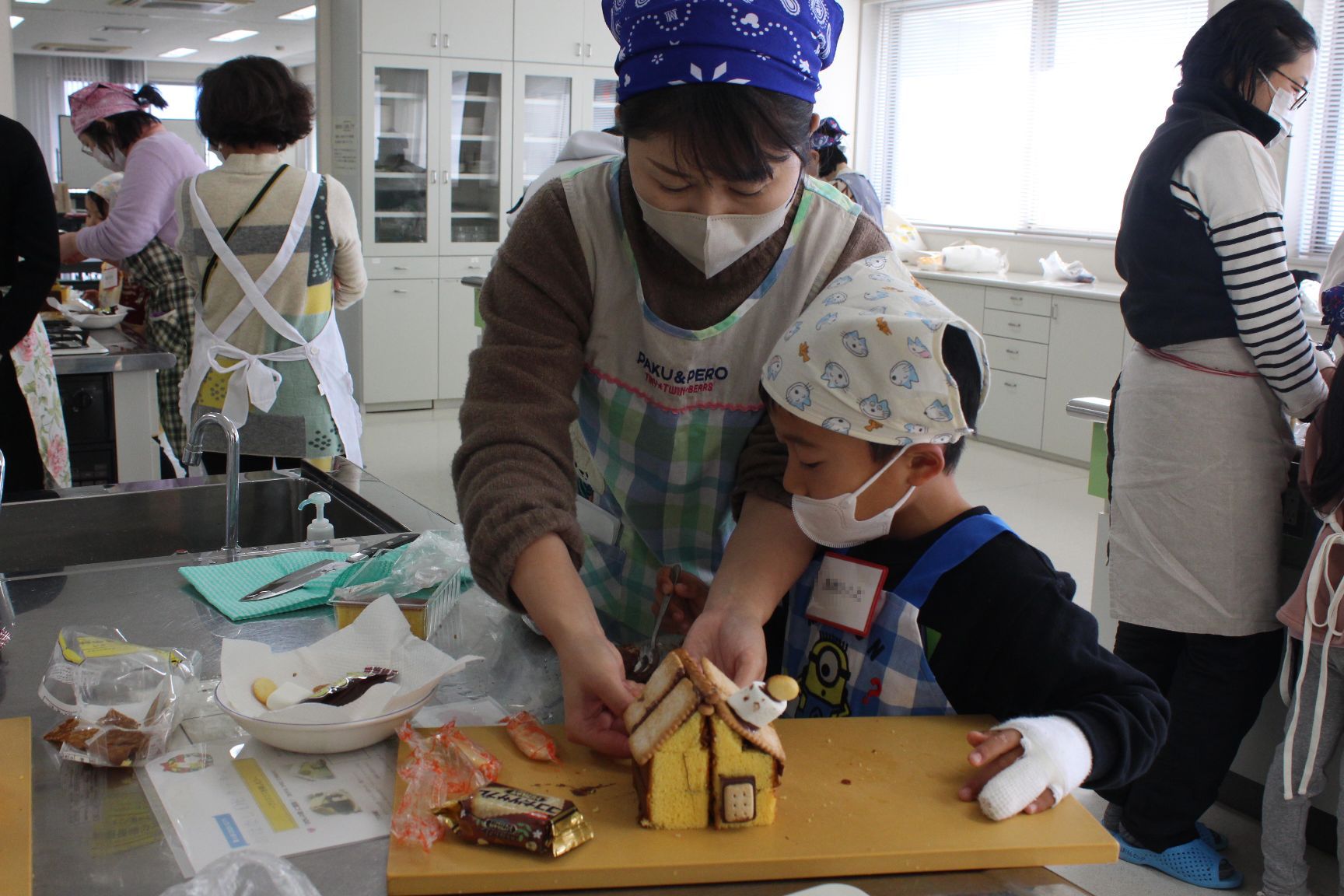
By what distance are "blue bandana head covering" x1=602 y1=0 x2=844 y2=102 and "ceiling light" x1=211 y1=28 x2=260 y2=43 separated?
11223mm

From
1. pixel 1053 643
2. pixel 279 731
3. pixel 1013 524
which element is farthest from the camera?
pixel 1013 524

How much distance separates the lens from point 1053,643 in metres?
1.08

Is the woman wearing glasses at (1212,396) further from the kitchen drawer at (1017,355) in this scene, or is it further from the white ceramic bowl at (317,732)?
the kitchen drawer at (1017,355)

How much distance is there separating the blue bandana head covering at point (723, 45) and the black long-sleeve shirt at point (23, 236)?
2.05m

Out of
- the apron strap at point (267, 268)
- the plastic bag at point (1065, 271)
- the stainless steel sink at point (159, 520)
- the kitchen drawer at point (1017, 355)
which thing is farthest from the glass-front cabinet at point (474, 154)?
the stainless steel sink at point (159, 520)

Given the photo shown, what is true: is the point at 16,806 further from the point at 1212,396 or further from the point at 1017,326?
the point at 1017,326

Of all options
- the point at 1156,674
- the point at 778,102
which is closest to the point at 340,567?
the point at 778,102

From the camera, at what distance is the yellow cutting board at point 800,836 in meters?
0.82

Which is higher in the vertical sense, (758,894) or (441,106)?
(441,106)

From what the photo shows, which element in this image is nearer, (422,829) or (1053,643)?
(422,829)

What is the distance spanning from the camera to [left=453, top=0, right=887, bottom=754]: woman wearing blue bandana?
3.25 ft

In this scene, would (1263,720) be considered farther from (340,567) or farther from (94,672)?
(94,672)

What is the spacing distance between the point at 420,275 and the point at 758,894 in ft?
19.6

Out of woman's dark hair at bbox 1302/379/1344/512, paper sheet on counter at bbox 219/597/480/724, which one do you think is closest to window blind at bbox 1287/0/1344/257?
woman's dark hair at bbox 1302/379/1344/512
